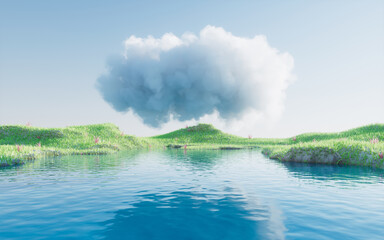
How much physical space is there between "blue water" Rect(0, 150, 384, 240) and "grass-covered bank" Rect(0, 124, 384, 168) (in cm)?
840

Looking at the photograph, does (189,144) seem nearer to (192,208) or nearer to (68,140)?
(68,140)

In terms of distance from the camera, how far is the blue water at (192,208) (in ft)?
26.2

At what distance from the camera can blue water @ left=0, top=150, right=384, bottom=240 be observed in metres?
8.00

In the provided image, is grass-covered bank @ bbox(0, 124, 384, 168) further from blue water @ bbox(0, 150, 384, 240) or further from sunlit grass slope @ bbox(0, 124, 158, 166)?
blue water @ bbox(0, 150, 384, 240)

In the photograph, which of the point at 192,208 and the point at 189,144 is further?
the point at 189,144

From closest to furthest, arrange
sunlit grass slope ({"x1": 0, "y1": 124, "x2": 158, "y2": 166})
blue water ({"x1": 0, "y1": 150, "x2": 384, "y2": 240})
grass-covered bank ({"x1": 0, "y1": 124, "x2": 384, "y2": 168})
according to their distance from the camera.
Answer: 1. blue water ({"x1": 0, "y1": 150, "x2": 384, "y2": 240})
2. grass-covered bank ({"x1": 0, "y1": 124, "x2": 384, "y2": 168})
3. sunlit grass slope ({"x1": 0, "y1": 124, "x2": 158, "y2": 166})

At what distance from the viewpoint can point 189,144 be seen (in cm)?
6291

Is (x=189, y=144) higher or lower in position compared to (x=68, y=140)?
lower

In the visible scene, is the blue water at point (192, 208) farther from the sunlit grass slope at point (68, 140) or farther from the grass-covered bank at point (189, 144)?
the sunlit grass slope at point (68, 140)

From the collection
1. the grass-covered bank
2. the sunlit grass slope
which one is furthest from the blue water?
the sunlit grass slope

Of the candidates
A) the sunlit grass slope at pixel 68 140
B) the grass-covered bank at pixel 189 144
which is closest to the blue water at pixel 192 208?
the grass-covered bank at pixel 189 144

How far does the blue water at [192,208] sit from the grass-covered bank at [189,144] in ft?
27.6

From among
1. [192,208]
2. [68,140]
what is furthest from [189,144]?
[192,208]

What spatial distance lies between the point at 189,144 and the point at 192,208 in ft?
172
